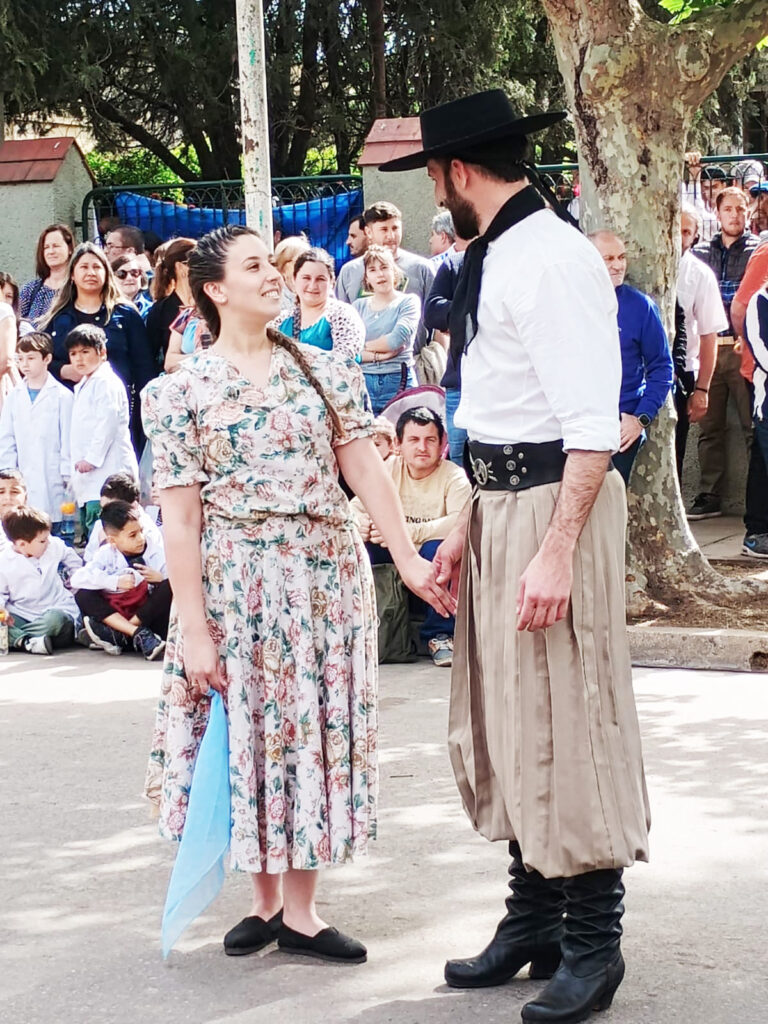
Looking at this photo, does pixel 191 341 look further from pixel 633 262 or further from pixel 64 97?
pixel 64 97

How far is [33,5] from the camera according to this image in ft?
55.8

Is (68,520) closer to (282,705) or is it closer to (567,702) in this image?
(282,705)

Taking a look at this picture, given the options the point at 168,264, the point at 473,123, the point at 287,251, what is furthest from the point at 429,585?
the point at 168,264

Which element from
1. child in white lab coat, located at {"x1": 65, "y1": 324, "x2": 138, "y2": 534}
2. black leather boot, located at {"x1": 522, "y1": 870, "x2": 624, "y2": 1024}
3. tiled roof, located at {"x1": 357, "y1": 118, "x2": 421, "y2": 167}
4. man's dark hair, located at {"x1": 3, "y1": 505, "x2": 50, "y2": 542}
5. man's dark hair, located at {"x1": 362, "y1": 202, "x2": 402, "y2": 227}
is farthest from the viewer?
tiled roof, located at {"x1": 357, "y1": 118, "x2": 421, "y2": 167}

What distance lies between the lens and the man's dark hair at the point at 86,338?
374 inches

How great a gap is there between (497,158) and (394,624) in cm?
441

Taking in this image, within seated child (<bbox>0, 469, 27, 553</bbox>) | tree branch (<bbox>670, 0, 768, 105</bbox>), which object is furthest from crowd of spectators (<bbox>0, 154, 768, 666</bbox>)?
tree branch (<bbox>670, 0, 768, 105</bbox>)

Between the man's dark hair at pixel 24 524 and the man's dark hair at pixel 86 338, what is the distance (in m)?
1.29

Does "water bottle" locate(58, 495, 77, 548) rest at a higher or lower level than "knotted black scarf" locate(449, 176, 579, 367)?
lower

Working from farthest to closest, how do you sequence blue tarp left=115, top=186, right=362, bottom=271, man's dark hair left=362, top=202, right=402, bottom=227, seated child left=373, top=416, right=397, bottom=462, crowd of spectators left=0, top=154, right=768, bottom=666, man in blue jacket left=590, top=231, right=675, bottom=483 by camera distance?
1. blue tarp left=115, top=186, right=362, bottom=271
2. man's dark hair left=362, top=202, right=402, bottom=227
3. seated child left=373, top=416, right=397, bottom=462
4. crowd of spectators left=0, top=154, right=768, bottom=666
5. man in blue jacket left=590, top=231, right=675, bottom=483

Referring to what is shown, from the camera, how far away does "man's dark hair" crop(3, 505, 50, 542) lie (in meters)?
8.64

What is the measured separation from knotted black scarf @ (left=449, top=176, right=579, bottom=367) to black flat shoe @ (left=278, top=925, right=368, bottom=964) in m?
1.58

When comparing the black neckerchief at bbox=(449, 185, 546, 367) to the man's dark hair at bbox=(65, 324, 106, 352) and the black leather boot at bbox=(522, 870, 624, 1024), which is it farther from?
the man's dark hair at bbox=(65, 324, 106, 352)

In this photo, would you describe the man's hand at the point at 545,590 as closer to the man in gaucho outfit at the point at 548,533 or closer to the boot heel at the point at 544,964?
the man in gaucho outfit at the point at 548,533
